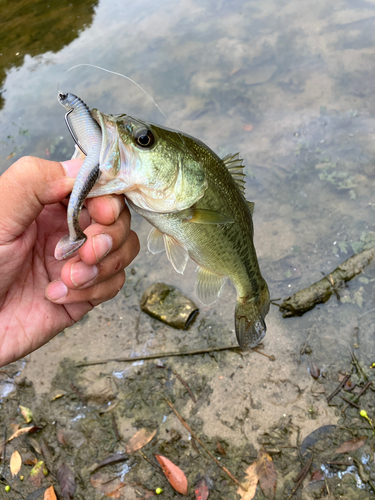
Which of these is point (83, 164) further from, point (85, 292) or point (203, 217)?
point (85, 292)

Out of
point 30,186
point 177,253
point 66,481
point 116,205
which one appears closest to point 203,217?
point 177,253

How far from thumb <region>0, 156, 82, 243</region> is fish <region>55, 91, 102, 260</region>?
0.81ft

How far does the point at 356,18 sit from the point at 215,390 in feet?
22.0

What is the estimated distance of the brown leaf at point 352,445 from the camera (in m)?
2.63

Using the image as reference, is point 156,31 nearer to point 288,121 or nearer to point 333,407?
point 288,121

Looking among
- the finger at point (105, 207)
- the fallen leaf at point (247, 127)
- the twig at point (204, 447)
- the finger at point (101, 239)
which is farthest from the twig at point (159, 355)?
the fallen leaf at point (247, 127)

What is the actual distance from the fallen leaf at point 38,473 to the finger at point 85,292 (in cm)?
145

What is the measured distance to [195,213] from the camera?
179 centimetres

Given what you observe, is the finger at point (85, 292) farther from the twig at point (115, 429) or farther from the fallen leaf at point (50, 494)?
the fallen leaf at point (50, 494)

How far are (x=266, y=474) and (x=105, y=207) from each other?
227 cm

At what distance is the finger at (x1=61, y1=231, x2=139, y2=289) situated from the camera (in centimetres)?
182

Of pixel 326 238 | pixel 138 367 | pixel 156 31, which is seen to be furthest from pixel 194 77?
pixel 138 367

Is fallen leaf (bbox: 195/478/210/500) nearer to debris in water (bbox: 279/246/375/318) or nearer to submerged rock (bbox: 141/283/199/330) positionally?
submerged rock (bbox: 141/283/199/330)

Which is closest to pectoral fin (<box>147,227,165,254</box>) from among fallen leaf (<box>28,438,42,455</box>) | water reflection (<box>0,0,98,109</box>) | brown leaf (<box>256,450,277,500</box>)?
brown leaf (<box>256,450,277,500</box>)
